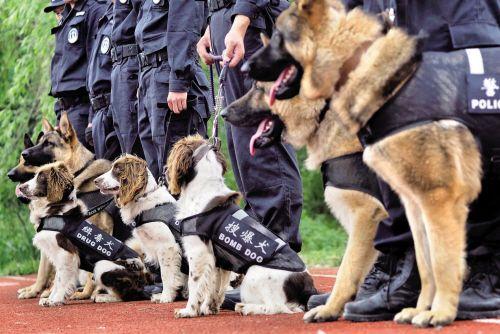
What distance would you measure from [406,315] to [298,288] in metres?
1.52

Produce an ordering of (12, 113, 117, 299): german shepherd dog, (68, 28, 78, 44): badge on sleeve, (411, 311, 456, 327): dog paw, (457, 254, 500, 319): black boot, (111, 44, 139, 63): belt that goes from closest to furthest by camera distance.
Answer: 1. (411, 311, 456, 327): dog paw
2. (457, 254, 500, 319): black boot
3. (111, 44, 139, 63): belt
4. (12, 113, 117, 299): german shepherd dog
5. (68, 28, 78, 44): badge on sleeve

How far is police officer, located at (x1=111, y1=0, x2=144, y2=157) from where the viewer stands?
27.7 feet

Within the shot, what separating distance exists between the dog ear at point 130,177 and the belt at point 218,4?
1561mm

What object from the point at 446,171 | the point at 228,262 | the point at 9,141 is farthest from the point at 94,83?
the point at 9,141

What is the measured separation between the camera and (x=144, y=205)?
781 centimetres

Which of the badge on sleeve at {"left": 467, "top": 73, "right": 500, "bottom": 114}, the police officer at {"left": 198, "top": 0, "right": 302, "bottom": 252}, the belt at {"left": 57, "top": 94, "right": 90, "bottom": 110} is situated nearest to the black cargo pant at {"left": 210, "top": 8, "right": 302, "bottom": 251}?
the police officer at {"left": 198, "top": 0, "right": 302, "bottom": 252}

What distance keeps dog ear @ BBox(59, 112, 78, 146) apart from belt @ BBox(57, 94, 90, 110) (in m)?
0.72

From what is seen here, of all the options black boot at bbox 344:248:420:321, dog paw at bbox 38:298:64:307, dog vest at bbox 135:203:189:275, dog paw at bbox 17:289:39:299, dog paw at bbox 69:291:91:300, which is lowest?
dog paw at bbox 17:289:39:299

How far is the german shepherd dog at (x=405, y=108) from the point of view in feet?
13.9

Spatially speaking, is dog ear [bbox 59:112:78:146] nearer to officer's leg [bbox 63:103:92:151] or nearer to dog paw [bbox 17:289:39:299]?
officer's leg [bbox 63:103:92:151]

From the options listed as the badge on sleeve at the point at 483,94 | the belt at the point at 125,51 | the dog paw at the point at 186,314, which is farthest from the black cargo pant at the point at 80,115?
the badge on sleeve at the point at 483,94

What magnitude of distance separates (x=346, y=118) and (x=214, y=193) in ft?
6.34

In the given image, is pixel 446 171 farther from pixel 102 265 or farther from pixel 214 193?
pixel 102 265

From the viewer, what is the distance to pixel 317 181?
2058 centimetres
